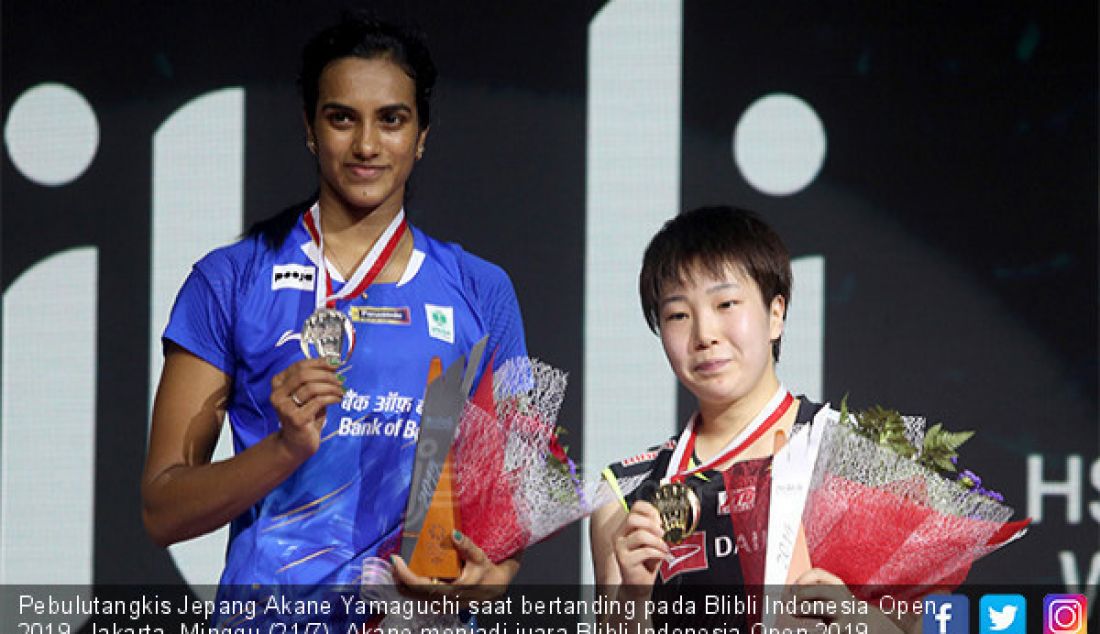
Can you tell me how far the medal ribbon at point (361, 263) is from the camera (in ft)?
6.40

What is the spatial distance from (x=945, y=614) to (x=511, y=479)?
706mm

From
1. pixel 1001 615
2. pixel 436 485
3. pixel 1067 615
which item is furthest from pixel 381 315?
pixel 1067 615

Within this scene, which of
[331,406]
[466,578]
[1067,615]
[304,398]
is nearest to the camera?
[304,398]

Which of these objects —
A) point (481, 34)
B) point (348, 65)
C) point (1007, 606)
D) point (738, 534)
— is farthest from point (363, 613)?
point (481, 34)

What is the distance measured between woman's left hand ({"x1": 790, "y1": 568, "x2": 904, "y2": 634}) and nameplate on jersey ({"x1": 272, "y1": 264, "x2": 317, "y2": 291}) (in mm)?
871

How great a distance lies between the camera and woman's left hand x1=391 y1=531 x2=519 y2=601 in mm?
1756

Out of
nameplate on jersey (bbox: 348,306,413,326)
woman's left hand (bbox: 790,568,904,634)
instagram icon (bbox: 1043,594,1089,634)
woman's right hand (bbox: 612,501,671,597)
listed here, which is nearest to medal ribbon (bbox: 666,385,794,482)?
woman's right hand (bbox: 612,501,671,597)

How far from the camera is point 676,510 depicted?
1.81 m

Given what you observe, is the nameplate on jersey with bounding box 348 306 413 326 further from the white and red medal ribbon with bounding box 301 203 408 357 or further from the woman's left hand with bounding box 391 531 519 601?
the woman's left hand with bounding box 391 531 519 601

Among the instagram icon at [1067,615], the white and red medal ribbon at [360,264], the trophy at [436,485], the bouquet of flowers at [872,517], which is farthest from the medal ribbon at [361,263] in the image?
the instagram icon at [1067,615]

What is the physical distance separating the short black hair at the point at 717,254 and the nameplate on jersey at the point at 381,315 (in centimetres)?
40

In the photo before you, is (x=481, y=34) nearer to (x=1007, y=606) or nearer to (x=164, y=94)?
(x=164, y=94)

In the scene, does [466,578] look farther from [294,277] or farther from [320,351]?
[294,277]

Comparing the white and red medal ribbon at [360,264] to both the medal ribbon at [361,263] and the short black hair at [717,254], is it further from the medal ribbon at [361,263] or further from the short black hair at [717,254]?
the short black hair at [717,254]
